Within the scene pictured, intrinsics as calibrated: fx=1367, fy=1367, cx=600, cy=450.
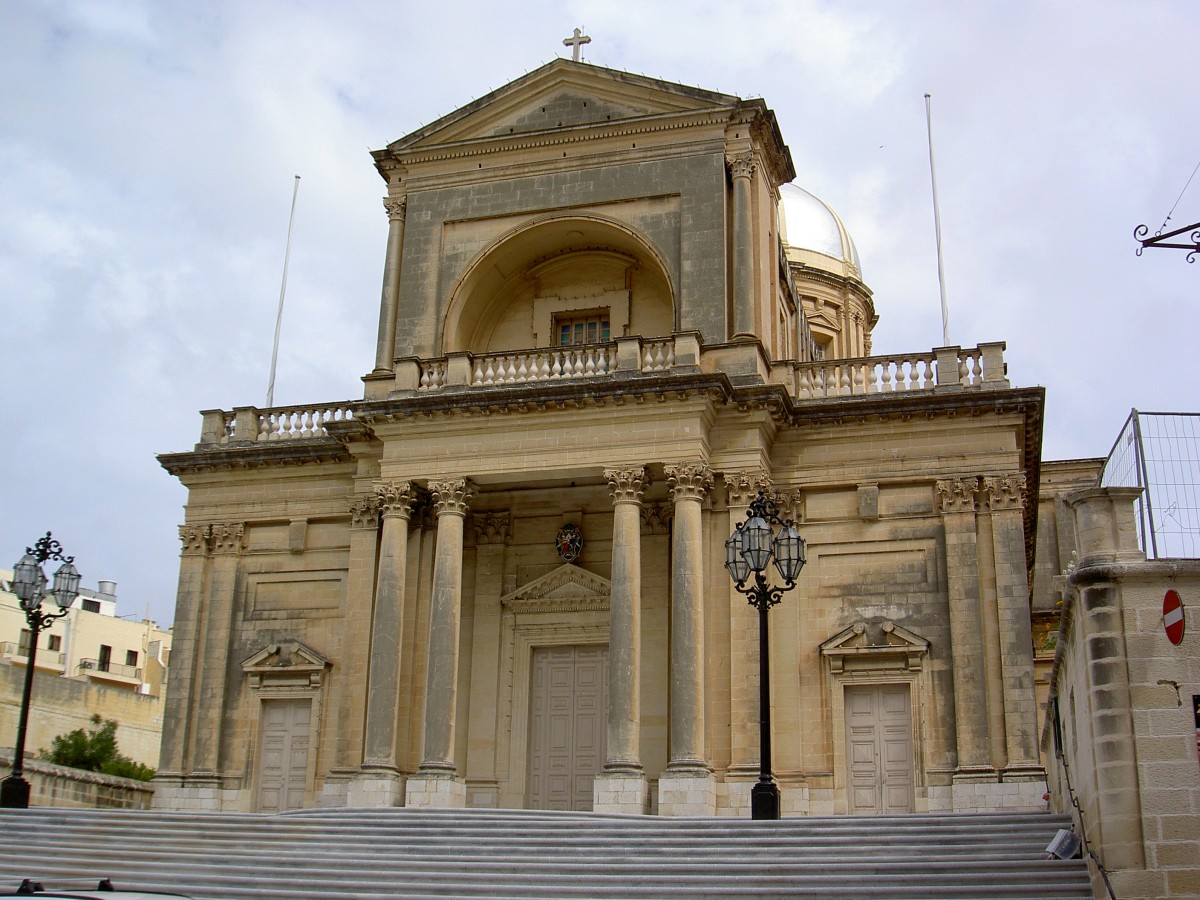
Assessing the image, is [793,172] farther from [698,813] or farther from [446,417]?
[698,813]

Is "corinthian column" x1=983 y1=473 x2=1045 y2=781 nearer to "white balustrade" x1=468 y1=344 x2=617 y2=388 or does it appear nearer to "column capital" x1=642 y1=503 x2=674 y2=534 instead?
"column capital" x1=642 y1=503 x2=674 y2=534

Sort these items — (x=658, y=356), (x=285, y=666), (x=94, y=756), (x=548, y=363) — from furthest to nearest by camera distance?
(x=94, y=756) < (x=285, y=666) < (x=548, y=363) < (x=658, y=356)

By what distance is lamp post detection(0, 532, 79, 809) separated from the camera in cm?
2173

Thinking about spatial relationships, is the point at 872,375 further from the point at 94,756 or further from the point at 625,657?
the point at 94,756

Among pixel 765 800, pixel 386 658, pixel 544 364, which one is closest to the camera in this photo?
pixel 765 800

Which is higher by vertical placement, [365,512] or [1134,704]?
[365,512]

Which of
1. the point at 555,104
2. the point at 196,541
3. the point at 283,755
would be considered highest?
the point at 555,104

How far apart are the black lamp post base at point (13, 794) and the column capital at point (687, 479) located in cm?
1160

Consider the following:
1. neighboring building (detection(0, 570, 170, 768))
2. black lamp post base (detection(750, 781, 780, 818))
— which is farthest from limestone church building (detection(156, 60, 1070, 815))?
neighboring building (detection(0, 570, 170, 768))

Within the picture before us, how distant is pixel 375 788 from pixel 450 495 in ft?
17.2

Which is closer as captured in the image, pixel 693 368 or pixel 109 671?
pixel 693 368

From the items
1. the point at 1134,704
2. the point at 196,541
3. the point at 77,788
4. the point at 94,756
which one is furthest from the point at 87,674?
the point at 1134,704

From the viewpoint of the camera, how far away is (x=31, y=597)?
22.3 meters

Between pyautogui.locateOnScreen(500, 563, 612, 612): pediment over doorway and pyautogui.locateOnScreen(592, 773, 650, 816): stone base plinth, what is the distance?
4.54m
